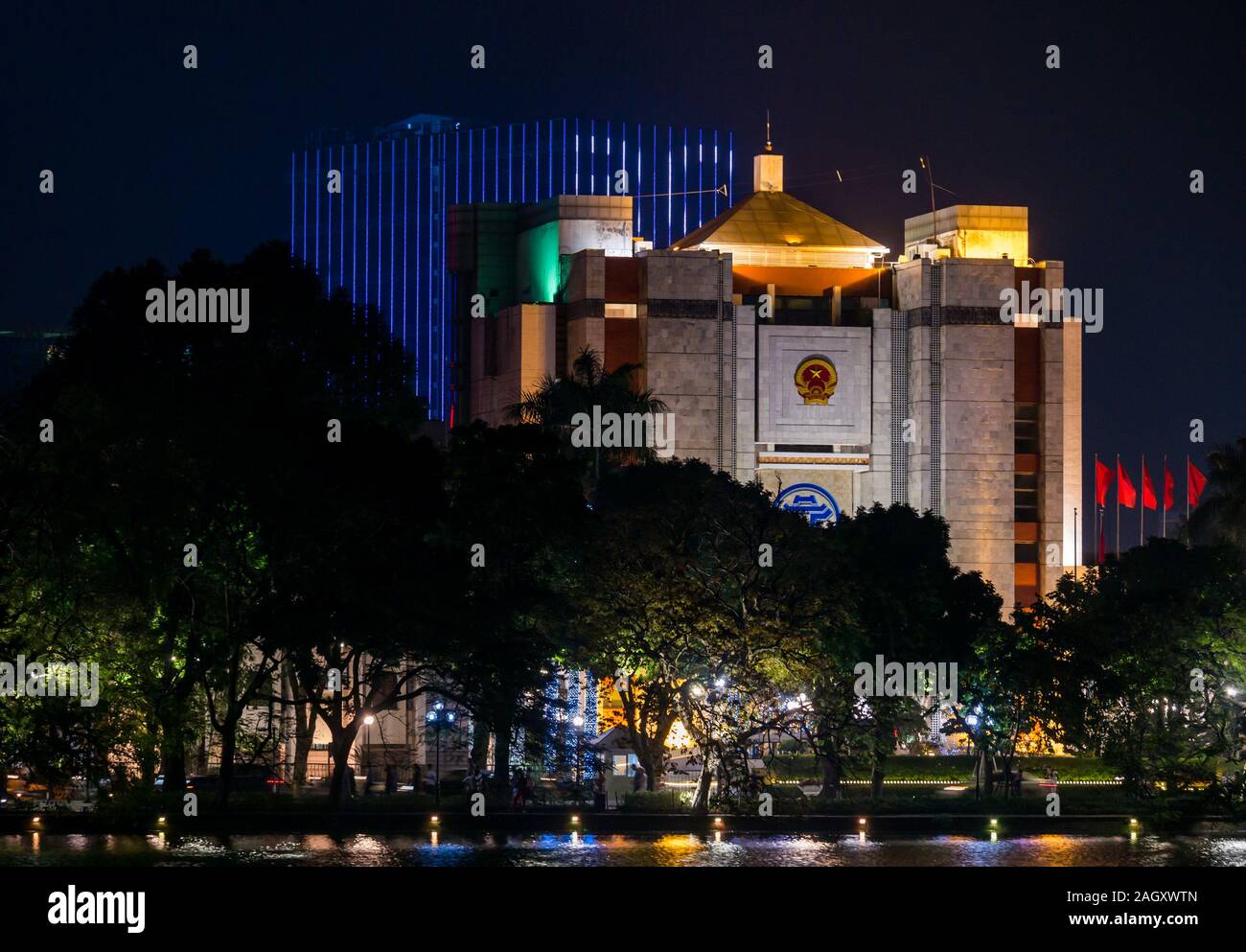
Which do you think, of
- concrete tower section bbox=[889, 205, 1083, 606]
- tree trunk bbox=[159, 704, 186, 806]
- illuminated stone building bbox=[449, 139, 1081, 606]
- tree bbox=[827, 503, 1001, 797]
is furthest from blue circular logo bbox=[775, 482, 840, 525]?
tree trunk bbox=[159, 704, 186, 806]

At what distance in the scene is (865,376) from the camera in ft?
398

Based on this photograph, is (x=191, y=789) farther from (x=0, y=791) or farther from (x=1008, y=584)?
(x=1008, y=584)

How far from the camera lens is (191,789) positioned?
2359 inches

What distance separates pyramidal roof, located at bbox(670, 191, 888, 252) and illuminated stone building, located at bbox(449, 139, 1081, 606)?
8.68 feet

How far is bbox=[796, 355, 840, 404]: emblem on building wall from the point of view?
121 metres

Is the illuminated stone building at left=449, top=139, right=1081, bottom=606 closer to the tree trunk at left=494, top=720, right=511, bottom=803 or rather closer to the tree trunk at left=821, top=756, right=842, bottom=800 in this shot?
the tree trunk at left=821, top=756, right=842, bottom=800

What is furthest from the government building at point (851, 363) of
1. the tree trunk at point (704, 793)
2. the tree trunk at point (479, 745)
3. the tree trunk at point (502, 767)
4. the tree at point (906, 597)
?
the tree trunk at point (704, 793)

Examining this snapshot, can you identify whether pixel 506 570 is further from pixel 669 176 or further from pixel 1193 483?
pixel 669 176

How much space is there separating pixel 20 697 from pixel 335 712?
12.7 metres

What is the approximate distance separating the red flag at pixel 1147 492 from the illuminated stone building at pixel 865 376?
174 inches

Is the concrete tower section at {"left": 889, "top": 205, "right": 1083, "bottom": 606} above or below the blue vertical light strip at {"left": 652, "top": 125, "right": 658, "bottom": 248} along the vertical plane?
below

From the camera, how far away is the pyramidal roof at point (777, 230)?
418 ft

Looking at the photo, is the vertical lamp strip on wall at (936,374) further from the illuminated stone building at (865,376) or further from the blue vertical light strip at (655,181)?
the blue vertical light strip at (655,181)
